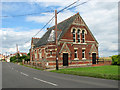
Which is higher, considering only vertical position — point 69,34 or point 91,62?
point 69,34

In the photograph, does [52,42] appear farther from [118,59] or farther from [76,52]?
[118,59]

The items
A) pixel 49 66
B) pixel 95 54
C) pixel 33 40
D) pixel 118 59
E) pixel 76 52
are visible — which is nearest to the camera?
pixel 118 59

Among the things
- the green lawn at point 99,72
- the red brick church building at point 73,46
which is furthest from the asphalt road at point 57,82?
the red brick church building at point 73,46

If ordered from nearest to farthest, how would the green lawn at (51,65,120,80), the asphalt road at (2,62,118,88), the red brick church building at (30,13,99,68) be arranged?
the asphalt road at (2,62,118,88)
the green lawn at (51,65,120,80)
the red brick church building at (30,13,99,68)

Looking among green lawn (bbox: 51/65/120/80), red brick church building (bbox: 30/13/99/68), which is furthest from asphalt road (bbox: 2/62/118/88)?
red brick church building (bbox: 30/13/99/68)

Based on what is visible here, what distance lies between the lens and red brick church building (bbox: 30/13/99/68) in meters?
29.1

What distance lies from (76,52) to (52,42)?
5823mm

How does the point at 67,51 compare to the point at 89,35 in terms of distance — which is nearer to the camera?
the point at 67,51

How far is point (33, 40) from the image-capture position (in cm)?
4606

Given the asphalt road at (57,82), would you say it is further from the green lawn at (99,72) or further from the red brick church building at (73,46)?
the red brick church building at (73,46)

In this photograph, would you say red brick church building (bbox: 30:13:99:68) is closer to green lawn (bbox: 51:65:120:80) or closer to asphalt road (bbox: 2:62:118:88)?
green lawn (bbox: 51:65:120:80)

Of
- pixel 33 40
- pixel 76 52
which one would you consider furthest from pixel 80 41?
pixel 33 40

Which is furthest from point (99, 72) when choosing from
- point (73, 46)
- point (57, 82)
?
point (73, 46)

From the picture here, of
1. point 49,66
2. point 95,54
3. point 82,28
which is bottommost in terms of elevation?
point 49,66
